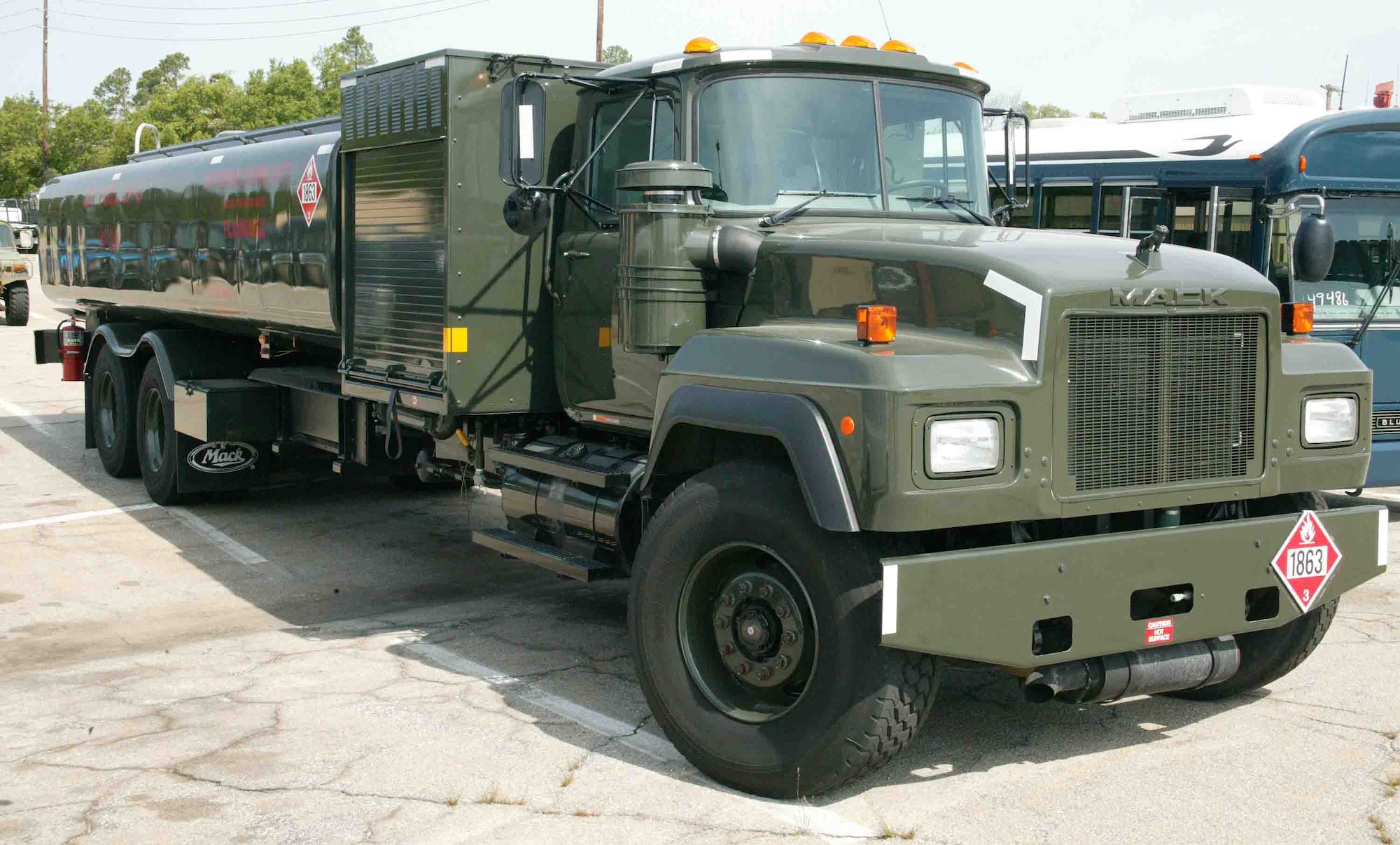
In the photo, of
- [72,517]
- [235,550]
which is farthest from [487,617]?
[72,517]

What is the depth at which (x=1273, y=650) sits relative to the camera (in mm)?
5730

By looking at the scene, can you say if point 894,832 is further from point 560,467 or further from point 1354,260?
point 1354,260

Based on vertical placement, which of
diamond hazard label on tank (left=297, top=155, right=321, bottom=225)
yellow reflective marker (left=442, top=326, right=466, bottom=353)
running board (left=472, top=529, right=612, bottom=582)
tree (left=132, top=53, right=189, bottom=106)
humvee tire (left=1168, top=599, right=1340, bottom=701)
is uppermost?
tree (left=132, top=53, right=189, bottom=106)

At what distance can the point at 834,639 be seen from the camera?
4.52m

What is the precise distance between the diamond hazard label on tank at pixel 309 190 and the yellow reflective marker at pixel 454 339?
181 centimetres

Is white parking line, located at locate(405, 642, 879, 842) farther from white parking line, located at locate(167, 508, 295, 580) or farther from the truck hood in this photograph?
white parking line, located at locate(167, 508, 295, 580)

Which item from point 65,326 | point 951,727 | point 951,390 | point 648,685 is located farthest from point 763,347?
point 65,326

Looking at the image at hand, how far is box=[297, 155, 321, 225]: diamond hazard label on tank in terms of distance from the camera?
319 inches

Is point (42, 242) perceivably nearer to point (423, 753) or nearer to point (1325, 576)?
point (423, 753)

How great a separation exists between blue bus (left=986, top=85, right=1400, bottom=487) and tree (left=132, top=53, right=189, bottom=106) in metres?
141

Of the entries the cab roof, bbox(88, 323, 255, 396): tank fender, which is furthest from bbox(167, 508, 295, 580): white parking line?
the cab roof

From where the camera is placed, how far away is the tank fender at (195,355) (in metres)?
10.3

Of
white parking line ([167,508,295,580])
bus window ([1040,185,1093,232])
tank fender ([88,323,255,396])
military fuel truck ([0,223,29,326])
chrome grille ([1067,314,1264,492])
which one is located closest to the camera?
chrome grille ([1067,314,1264,492])

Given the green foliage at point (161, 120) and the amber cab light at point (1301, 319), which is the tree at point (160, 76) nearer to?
the green foliage at point (161, 120)
